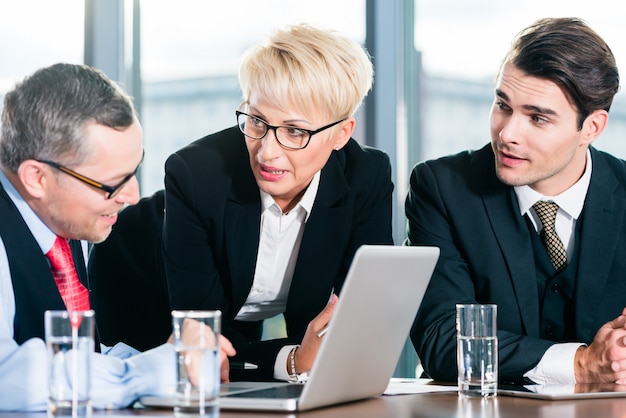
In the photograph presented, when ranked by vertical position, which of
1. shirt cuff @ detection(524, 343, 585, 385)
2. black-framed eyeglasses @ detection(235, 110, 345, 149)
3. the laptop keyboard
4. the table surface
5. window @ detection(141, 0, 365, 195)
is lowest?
shirt cuff @ detection(524, 343, 585, 385)

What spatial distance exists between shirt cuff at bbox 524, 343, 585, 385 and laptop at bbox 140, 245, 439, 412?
66 cm

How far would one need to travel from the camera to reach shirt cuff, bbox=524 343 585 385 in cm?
234

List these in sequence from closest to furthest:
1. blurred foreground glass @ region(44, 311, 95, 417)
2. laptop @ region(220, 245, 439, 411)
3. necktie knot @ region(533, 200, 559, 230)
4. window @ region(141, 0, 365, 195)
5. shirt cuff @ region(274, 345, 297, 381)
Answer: blurred foreground glass @ region(44, 311, 95, 417) < laptop @ region(220, 245, 439, 411) < shirt cuff @ region(274, 345, 297, 381) < necktie knot @ region(533, 200, 559, 230) < window @ region(141, 0, 365, 195)

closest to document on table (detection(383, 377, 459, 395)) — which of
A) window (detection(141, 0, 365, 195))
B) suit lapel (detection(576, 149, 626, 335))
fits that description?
suit lapel (detection(576, 149, 626, 335))

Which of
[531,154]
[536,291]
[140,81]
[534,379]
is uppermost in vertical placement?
[140,81]

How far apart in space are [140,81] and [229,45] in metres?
0.50

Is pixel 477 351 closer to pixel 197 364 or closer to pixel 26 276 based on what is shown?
pixel 197 364

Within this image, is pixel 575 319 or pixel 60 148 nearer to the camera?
pixel 60 148

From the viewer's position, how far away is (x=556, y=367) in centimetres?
235

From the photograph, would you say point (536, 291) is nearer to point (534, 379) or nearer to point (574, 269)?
point (574, 269)

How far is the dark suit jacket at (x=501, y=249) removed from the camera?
2.73 metres

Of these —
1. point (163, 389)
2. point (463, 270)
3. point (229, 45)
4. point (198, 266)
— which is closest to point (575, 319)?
point (463, 270)

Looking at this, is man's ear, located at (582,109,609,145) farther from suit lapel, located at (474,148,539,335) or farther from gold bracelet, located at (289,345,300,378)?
gold bracelet, located at (289,345,300,378)

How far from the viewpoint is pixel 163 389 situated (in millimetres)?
1693
